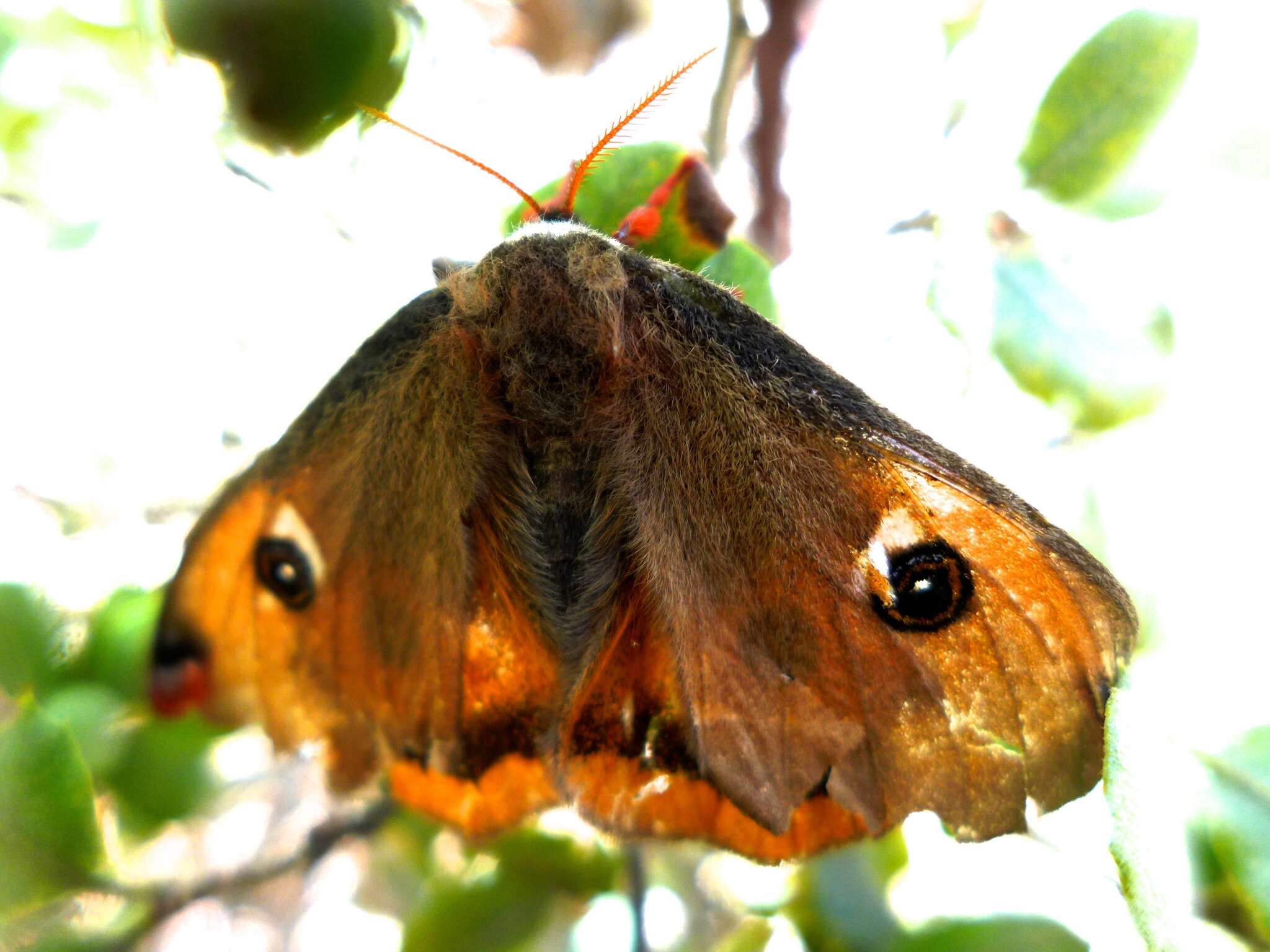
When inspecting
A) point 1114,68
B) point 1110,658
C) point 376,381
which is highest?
point 1114,68

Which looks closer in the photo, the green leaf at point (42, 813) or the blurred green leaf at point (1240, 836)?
the blurred green leaf at point (1240, 836)

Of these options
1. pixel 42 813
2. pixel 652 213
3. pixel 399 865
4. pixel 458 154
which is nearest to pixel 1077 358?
pixel 652 213

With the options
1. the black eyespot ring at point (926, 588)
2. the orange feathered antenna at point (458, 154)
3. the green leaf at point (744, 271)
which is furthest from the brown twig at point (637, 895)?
the orange feathered antenna at point (458, 154)

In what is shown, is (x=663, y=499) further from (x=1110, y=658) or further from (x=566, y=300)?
(x=1110, y=658)

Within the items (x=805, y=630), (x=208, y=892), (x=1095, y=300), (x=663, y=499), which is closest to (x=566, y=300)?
(x=663, y=499)

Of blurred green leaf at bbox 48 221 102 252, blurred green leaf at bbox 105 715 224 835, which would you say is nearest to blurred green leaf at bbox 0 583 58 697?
blurred green leaf at bbox 105 715 224 835

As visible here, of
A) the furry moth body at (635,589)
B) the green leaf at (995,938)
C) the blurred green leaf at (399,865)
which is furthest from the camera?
the blurred green leaf at (399,865)

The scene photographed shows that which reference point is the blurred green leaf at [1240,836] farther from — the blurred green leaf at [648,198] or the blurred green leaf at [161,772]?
the blurred green leaf at [161,772]
